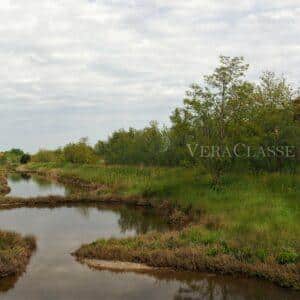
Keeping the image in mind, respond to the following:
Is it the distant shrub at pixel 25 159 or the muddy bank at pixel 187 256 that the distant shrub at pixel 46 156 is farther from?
the muddy bank at pixel 187 256

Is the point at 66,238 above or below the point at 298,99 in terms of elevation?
below

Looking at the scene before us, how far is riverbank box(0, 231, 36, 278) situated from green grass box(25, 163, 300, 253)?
7814 millimetres

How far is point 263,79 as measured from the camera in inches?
1471

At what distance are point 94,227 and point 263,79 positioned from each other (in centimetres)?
2249

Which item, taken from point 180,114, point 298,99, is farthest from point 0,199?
point 298,99

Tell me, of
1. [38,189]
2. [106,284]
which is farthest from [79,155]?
[106,284]

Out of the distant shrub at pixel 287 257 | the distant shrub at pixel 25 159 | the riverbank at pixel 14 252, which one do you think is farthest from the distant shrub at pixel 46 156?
the distant shrub at pixel 287 257

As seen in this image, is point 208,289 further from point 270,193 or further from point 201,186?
point 201,186

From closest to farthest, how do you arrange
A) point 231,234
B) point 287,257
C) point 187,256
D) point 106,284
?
point 287,257, point 106,284, point 187,256, point 231,234

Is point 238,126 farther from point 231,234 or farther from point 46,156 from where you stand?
point 46,156

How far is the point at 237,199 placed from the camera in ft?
76.5

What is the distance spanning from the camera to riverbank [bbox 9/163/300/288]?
14.2m

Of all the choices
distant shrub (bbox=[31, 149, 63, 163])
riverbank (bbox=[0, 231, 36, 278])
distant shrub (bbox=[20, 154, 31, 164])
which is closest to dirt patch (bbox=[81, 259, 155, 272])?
riverbank (bbox=[0, 231, 36, 278])

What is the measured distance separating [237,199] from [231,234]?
6.71 m
